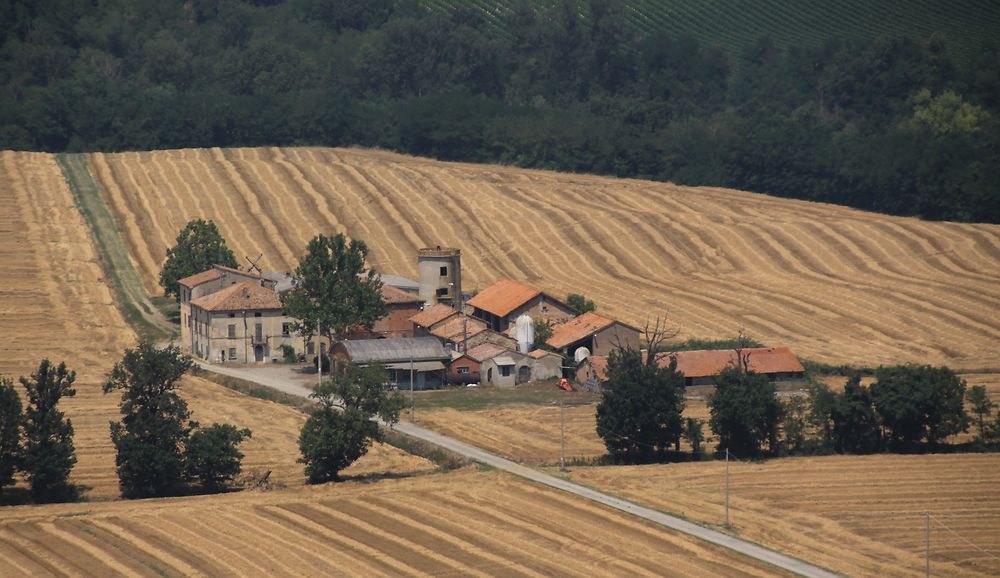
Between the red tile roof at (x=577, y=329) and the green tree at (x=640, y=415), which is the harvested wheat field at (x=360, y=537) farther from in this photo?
the red tile roof at (x=577, y=329)

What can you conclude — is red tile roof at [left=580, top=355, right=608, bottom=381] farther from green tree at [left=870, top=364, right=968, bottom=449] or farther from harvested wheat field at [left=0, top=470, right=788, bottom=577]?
harvested wheat field at [left=0, top=470, right=788, bottom=577]

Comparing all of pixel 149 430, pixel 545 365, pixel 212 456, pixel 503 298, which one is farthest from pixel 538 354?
pixel 149 430

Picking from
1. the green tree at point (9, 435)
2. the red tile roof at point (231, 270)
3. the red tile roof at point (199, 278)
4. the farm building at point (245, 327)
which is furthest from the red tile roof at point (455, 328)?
the green tree at point (9, 435)

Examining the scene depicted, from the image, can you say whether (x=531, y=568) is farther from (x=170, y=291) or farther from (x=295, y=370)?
(x=170, y=291)

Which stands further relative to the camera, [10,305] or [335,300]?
[10,305]

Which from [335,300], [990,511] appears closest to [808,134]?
[335,300]

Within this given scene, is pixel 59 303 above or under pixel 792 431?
above

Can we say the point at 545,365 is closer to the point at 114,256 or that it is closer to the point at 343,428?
the point at 343,428
